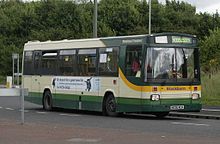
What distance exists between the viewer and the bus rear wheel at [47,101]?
90.9 feet

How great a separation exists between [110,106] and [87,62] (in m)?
2.33

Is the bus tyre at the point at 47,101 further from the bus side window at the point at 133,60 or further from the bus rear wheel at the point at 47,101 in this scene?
the bus side window at the point at 133,60

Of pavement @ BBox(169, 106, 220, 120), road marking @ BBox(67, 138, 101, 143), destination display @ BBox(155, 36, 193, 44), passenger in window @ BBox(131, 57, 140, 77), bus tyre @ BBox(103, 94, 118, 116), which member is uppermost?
destination display @ BBox(155, 36, 193, 44)

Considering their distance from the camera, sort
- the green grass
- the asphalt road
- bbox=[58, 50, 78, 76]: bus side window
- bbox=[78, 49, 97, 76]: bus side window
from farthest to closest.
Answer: the green grass → bbox=[58, 50, 78, 76]: bus side window → bbox=[78, 49, 97, 76]: bus side window → the asphalt road

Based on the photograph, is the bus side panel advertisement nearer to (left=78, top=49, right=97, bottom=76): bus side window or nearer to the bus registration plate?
(left=78, top=49, right=97, bottom=76): bus side window

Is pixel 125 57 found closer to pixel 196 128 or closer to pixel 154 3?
pixel 196 128

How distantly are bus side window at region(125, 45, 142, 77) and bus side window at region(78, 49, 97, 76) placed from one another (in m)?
2.20

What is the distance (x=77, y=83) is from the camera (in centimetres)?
2542

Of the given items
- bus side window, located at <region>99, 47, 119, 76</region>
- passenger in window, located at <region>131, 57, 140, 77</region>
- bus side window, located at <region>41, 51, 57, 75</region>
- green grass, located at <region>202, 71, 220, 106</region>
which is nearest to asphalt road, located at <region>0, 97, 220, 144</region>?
passenger in window, located at <region>131, 57, 140, 77</region>

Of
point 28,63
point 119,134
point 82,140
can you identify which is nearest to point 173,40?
point 119,134

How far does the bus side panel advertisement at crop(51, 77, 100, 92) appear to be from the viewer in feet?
79.9

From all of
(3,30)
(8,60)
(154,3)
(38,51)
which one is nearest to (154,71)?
(38,51)

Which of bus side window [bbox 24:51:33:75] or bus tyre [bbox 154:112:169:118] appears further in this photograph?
bus side window [bbox 24:51:33:75]

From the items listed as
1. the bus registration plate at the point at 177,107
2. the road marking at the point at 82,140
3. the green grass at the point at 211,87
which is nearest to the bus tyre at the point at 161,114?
the bus registration plate at the point at 177,107
